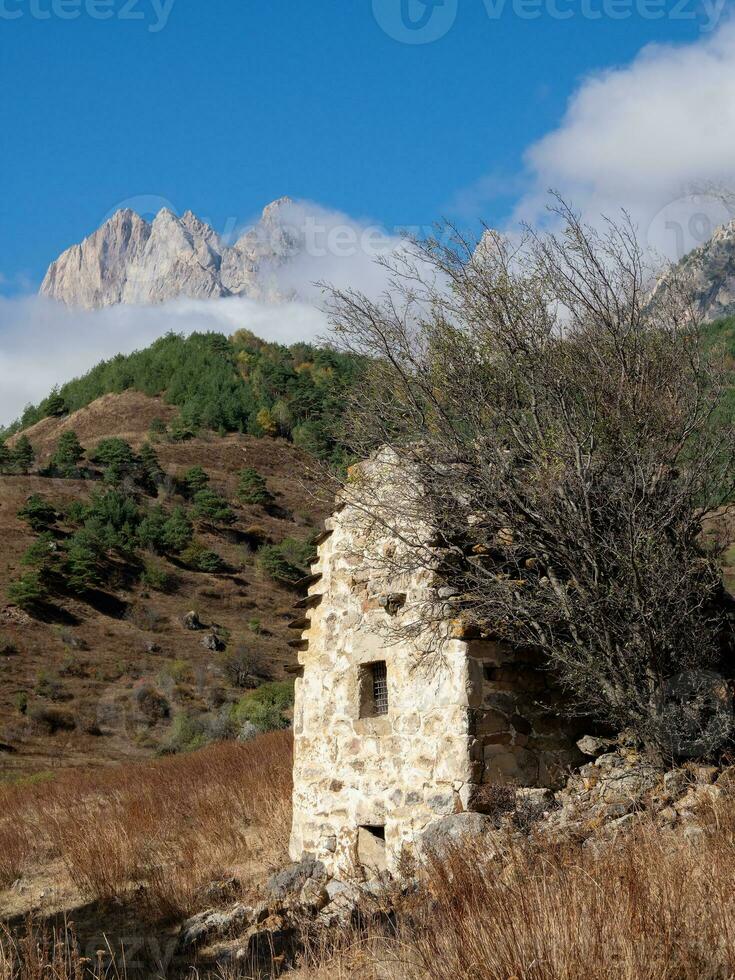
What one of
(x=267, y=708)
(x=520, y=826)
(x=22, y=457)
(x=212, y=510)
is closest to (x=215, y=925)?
(x=520, y=826)

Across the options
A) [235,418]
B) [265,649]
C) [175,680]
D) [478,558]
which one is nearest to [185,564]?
[265,649]

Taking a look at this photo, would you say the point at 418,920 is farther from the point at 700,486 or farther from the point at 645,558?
the point at 700,486

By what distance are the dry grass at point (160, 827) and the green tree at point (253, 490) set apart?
38.6 metres

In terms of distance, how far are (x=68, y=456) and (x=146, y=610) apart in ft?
56.6

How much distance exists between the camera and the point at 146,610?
1603 inches

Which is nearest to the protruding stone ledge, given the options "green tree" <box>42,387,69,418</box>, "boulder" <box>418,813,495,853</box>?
"boulder" <box>418,813,495,853</box>

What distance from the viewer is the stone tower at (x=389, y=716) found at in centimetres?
802

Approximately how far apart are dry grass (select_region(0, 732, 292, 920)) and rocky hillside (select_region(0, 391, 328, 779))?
6707mm

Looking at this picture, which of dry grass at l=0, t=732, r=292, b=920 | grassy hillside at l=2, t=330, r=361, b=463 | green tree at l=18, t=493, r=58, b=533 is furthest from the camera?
grassy hillside at l=2, t=330, r=361, b=463

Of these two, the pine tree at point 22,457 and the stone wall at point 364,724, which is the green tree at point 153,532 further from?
the stone wall at point 364,724

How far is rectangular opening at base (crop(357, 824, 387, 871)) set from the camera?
28.5ft

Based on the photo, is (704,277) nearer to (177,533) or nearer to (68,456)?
(177,533)

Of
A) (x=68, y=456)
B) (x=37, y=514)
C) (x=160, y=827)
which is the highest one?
(x=68, y=456)

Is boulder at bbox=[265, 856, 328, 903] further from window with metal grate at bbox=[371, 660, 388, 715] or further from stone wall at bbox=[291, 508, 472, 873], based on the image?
window with metal grate at bbox=[371, 660, 388, 715]
